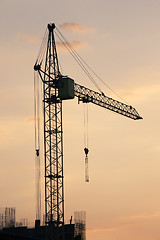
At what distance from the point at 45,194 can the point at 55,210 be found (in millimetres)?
4110

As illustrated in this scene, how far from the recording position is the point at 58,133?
407 ft

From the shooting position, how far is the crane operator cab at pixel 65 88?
12294 cm

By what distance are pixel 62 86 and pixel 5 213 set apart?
2541 inches

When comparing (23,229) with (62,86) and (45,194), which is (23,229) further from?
(62,86)

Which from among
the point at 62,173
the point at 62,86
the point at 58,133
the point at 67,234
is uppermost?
the point at 62,86

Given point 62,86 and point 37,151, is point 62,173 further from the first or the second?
point 62,86

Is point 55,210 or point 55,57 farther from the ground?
point 55,57

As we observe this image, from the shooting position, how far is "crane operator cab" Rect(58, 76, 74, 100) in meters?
123

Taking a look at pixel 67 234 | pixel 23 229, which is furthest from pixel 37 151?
pixel 67 234

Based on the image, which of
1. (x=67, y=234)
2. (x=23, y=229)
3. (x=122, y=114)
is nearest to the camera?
(x=122, y=114)

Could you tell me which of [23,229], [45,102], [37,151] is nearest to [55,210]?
[37,151]

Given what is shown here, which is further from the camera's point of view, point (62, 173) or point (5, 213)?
point (5, 213)

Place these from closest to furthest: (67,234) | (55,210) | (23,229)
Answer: (55,210), (23,229), (67,234)

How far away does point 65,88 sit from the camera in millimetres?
123250
